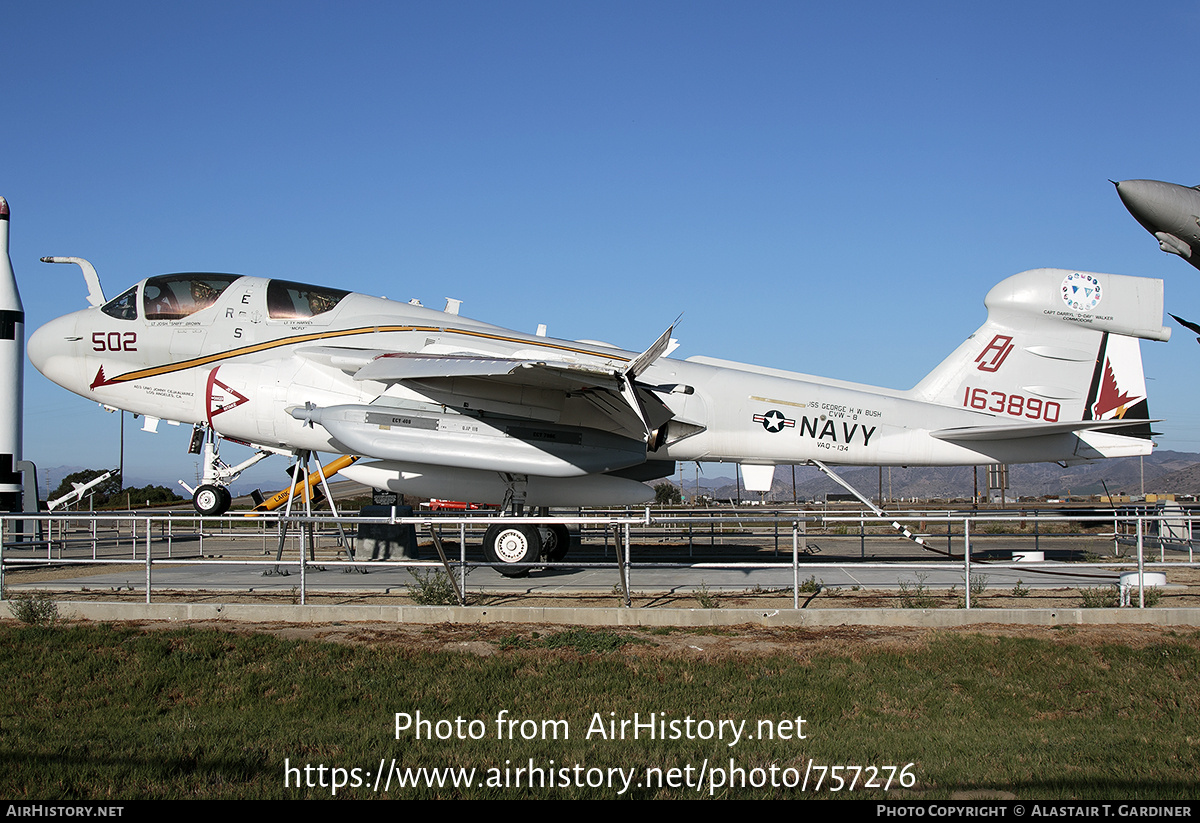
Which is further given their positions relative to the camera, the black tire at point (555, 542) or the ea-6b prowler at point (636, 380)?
the black tire at point (555, 542)

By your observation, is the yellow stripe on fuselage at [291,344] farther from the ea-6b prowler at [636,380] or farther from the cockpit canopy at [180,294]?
the cockpit canopy at [180,294]

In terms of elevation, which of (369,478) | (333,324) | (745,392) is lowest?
(369,478)

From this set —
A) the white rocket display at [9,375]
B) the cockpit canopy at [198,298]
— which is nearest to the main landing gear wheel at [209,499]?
the white rocket display at [9,375]

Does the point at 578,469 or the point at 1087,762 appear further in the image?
the point at 578,469

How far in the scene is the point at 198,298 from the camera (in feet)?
49.0

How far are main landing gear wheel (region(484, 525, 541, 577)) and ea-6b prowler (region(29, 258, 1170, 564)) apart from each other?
167mm

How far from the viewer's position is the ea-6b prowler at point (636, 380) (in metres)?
14.0

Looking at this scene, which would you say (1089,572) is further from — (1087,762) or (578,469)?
(1087,762)

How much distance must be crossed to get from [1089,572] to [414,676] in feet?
40.6

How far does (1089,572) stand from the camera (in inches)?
594

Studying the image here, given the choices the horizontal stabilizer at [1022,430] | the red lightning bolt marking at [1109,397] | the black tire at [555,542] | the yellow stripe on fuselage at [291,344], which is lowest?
the black tire at [555,542]

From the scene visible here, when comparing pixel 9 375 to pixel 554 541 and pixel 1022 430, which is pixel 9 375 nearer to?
pixel 554 541

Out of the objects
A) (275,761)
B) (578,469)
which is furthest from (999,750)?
(578,469)

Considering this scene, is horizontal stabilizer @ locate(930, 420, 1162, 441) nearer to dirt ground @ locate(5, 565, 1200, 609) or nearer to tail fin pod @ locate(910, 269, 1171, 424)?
tail fin pod @ locate(910, 269, 1171, 424)
